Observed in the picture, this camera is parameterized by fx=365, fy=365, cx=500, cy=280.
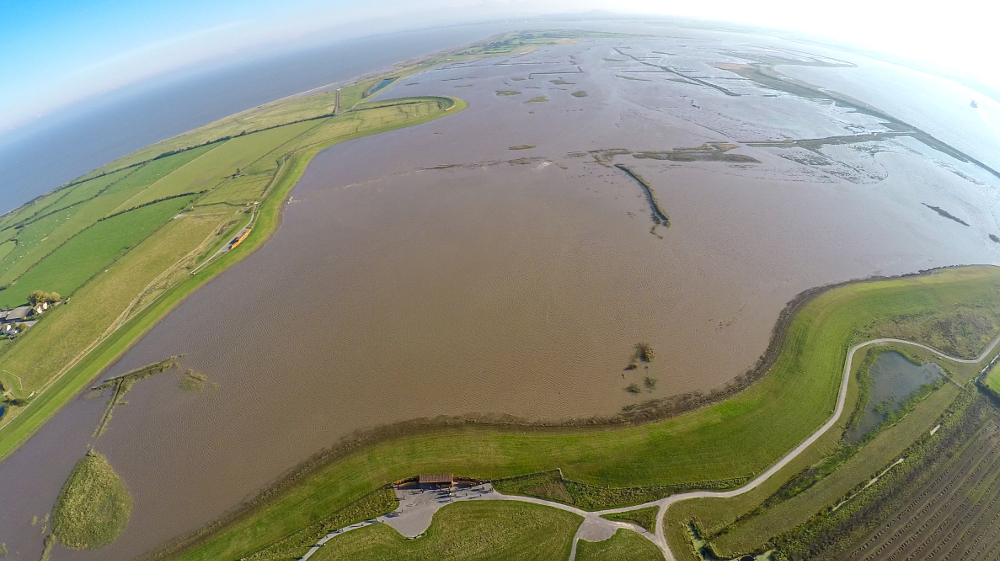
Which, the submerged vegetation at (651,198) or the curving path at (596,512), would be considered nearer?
the curving path at (596,512)

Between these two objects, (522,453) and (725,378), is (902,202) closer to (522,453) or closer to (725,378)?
(725,378)

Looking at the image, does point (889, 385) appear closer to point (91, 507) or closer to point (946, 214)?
point (946, 214)

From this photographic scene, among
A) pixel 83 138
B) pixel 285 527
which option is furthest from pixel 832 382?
pixel 83 138

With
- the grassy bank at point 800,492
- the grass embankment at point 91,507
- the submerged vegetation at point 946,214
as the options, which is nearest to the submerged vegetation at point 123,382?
the grass embankment at point 91,507

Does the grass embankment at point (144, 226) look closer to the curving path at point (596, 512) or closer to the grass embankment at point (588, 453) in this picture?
the grass embankment at point (588, 453)

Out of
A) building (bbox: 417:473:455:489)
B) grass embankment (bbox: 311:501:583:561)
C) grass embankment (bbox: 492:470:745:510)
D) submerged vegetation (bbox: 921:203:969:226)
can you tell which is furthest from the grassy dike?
submerged vegetation (bbox: 921:203:969:226)

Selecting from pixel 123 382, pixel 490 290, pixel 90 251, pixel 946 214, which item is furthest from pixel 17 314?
pixel 946 214
